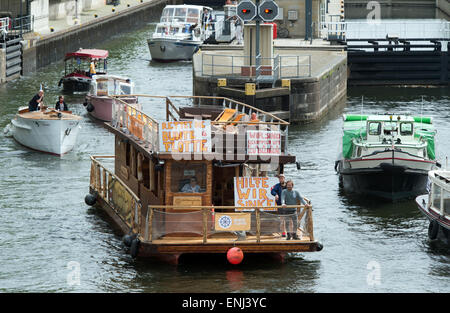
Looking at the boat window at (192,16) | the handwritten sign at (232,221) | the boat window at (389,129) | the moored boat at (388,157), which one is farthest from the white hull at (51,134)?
the boat window at (192,16)

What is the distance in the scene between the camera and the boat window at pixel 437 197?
33.7 meters

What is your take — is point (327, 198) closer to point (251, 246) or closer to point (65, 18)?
point (251, 246)

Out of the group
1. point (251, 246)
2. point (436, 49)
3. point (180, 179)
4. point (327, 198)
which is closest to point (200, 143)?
point (180, 179)

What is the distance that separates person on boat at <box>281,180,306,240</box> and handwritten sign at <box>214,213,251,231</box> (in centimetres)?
111

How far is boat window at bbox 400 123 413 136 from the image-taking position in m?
Answer: 40.6

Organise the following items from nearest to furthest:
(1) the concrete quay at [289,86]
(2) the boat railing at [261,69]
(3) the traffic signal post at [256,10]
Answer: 1. (3) the traffic signal post at [256,10]
2. (1) the concrete quay at [289,86]
3. (2) the boat railing at [261,69]

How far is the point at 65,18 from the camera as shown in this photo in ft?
305

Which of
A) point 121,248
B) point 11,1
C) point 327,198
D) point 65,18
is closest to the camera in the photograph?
point 121,248

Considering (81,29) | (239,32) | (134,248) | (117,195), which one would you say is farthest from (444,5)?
(134,248)

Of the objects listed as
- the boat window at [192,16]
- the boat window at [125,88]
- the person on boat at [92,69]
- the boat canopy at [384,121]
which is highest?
the boat window at [192,16]

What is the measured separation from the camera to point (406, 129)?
133 feet

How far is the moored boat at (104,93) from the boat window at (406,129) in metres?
17.9

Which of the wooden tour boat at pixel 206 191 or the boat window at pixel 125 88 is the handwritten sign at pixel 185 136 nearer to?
the wooden tour boat at pixel 206 191

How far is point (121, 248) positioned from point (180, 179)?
326cm
